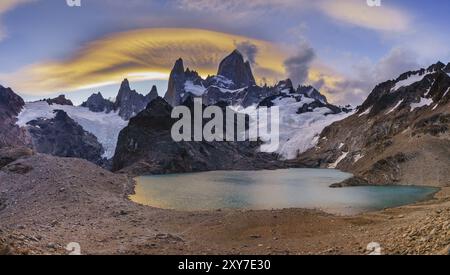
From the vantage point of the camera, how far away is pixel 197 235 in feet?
108

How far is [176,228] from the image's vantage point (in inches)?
1441

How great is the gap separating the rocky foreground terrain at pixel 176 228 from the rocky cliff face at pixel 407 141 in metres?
61.7

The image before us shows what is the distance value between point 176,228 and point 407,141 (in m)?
98.2

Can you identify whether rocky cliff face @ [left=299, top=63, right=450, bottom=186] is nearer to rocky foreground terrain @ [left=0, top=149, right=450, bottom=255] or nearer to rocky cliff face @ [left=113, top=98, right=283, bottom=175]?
rocky cliff face @ [left=113, top=98, right=283, bottom=175]

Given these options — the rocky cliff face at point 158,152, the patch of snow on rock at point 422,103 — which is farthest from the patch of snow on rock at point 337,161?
the patch of snow on rock at point 422,103

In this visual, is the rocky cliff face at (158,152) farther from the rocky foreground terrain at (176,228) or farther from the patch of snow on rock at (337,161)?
the rocky foreground terrain at (176,228)

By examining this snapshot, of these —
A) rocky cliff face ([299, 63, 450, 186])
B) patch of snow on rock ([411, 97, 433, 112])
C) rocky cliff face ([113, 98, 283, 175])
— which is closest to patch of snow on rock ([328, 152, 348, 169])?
rocky cliff face ([299, 63, 450, 186])

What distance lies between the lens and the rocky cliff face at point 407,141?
98.4 meters

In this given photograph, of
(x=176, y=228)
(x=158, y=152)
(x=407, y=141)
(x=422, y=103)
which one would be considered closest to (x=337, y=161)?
(x=422, y=103)

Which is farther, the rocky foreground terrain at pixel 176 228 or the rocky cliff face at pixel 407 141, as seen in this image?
the rocky cliff face at pixel 407 141

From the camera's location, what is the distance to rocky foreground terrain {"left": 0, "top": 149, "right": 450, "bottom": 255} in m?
23.4

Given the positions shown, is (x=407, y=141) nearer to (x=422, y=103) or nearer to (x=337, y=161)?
(x=422, y=103)
